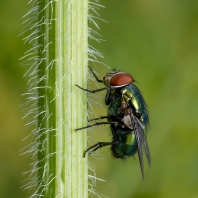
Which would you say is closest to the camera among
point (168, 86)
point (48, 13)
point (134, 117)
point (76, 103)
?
point (48, 13)

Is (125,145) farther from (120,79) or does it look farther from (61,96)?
(61,96)

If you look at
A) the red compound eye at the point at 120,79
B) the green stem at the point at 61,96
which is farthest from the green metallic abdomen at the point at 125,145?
the green stem at the point at 61,96

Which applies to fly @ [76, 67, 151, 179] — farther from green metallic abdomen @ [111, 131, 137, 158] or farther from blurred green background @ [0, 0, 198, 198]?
blurred green background @ [0, 0, 198, 198]

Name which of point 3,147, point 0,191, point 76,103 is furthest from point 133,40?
point 76,103

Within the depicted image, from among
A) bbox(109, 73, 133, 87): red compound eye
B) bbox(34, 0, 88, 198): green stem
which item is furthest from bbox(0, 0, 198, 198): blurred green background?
bbox(34, 0, 88, 198): green stem

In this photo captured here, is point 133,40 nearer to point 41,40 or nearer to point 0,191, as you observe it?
point 0,191
